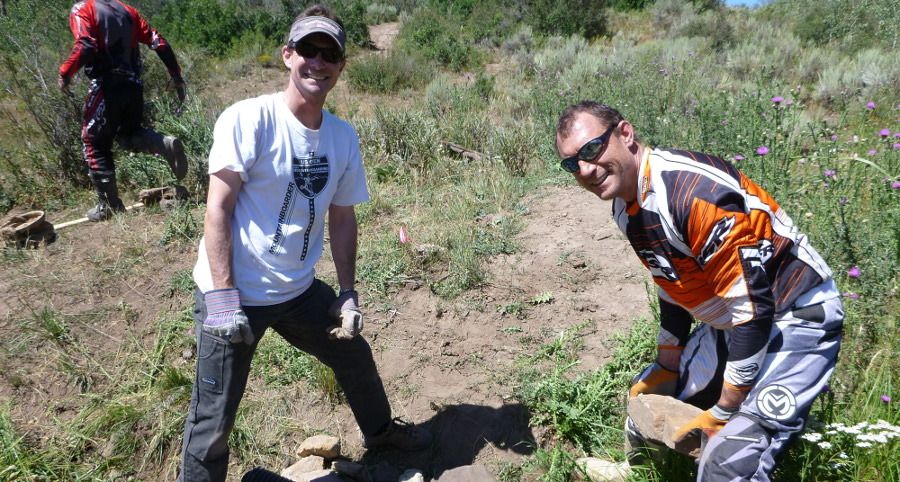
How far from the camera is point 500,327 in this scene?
3.92m

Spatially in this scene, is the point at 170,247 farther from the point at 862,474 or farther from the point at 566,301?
the point at 862,474

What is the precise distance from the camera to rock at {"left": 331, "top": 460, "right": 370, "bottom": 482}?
289 centimetres

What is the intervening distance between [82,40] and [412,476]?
193 inches

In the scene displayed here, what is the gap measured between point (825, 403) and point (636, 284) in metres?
1.70

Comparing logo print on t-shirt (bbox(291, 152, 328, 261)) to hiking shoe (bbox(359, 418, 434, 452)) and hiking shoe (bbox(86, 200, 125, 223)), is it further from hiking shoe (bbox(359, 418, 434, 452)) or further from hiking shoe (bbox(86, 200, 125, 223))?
hiking shoe (bbox(86, 200, 125, 223))

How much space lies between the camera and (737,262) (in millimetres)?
1796

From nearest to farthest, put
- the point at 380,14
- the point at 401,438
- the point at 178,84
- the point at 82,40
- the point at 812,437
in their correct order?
1. the point at 812,437
2. the point at 401,438
3. the point at 82,40
4. the point at 178,84
5. the point at 380,14

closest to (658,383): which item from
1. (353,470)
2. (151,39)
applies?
(353,470)

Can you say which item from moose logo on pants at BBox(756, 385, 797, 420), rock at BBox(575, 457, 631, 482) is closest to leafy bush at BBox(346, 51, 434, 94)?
rock at BBox(575, 457, 631, 482)

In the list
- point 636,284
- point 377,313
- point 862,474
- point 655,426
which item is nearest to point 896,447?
point 862,474

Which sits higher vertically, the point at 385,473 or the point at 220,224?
the point at 220,224

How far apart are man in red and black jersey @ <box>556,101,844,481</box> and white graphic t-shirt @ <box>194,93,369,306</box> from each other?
996 mm

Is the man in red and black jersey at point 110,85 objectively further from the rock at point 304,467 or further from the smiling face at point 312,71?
the smiling face at point 312,71

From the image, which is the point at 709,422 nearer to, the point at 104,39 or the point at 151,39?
the point at 104,39
